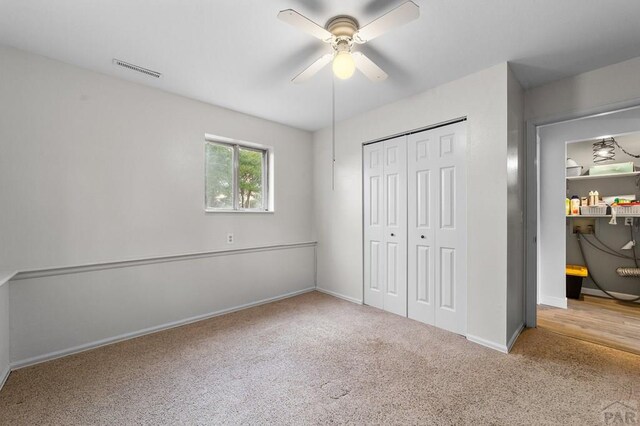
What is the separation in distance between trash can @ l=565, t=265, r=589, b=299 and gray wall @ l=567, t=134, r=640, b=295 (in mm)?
399

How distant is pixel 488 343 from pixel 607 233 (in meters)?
3.27

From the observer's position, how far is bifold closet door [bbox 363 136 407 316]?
3256 millimetres

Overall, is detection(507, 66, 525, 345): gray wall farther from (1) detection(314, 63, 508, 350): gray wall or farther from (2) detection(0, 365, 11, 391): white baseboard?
(2) detection(0, 365, 11, 391): white baseboard

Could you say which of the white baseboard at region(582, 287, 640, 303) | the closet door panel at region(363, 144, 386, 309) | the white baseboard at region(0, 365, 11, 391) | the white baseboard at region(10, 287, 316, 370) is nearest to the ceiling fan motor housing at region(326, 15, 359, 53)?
the closet door panel at region(363, 144, 386, 309)

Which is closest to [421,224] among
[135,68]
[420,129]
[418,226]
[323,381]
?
[418,226]

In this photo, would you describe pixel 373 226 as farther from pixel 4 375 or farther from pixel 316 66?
pixel 4 375

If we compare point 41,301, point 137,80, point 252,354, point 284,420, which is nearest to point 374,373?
point 284,420

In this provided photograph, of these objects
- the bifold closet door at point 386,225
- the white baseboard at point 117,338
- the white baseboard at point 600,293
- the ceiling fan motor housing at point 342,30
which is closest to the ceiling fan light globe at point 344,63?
the ceiling fan motor housing at point 342,30

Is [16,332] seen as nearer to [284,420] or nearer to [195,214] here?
[195,214]

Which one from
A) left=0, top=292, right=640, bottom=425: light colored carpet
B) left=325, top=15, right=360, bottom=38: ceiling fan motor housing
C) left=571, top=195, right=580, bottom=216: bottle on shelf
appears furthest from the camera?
left=571, top=195, right=580, bottom=216: bottle on shelf

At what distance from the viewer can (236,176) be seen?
368 centimetres

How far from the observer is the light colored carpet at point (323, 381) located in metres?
1.67

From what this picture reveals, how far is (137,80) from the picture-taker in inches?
107

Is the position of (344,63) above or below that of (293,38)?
below
